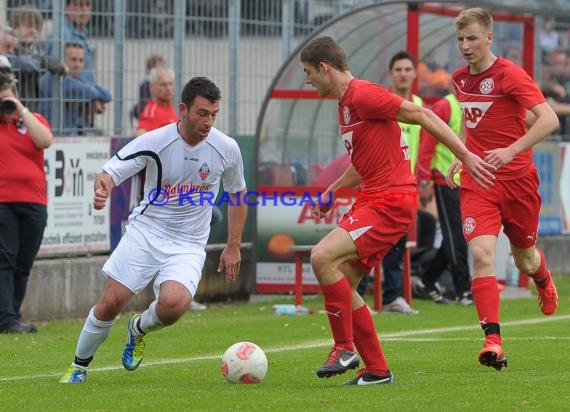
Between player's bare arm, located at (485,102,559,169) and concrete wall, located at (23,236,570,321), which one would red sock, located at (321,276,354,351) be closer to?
player's bare arm, located at (485,102,559,169)

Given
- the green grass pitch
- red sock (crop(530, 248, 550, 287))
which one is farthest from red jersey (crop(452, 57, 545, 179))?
the green grass pitch

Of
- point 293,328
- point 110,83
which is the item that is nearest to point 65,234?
point 110,83

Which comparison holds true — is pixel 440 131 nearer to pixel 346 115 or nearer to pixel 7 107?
pixel 346 115

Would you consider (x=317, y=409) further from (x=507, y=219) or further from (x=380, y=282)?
(x=380, y=282)

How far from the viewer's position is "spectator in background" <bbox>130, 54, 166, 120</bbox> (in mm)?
16359

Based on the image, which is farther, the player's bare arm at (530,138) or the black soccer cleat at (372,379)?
the player's bare arm at (530,138)

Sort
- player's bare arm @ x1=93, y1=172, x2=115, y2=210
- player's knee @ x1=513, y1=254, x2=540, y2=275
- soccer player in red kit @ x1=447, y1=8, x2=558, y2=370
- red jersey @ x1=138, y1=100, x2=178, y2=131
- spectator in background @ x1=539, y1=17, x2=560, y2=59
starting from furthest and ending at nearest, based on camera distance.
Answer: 1. spectator in background @ x1=539, y1=17, x2=560, y2=59
2. red jersey @ x1=138, y1=100, x2=178, y2=131
3. player's knee @ x1=513, y1=254, x2=540, y2=275
4. soccer player in red kit @ x1=447, y1=8, x2=558, y2=370
5. player's bare arm @ x1=93, y1=172, x2=115, y2=210

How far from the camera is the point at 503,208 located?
34.1 ft

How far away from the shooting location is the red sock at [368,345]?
29.8 ft

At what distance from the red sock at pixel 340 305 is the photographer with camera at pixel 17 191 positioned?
5.03 m

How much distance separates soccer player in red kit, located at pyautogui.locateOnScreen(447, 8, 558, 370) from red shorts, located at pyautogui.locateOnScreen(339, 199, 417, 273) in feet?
2.84

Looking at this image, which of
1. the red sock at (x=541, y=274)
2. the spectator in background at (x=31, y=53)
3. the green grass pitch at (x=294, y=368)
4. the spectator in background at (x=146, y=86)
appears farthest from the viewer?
the spectator in background at (x=146, y=86)

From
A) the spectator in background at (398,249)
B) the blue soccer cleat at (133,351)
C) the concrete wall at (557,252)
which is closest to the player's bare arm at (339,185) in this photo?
the blue soccer cleat at (133,351)

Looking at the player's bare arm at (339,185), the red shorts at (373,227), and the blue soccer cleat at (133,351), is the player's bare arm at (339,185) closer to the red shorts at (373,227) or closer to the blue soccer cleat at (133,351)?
the red shorts at (373,227)
